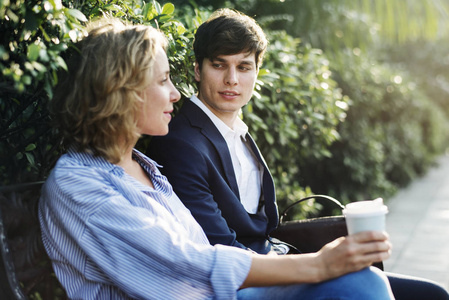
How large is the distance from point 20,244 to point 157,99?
68 centimetres

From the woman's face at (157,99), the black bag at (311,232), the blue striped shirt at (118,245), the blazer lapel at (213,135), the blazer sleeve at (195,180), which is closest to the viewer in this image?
the blue striped shirt at (118,245)

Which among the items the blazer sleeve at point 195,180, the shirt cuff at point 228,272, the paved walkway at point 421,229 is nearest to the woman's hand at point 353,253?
the shirt cuff at point 228,272

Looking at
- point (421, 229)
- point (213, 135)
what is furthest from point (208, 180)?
point (421, 229)

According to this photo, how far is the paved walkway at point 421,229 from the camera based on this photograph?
4703 mm

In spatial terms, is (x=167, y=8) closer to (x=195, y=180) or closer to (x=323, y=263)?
(x=195, y=180)

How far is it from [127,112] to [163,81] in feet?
0.69

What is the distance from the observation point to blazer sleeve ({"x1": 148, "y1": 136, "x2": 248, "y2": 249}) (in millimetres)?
2215

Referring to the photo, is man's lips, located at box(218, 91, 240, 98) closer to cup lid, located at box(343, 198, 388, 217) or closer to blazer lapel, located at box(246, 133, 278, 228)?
blazer lapel, located at box(246, 133, 278, 228)

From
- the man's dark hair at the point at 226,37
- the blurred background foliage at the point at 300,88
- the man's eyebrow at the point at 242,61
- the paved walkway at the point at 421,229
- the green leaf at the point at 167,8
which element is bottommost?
the paved walkway at the point at 421,229

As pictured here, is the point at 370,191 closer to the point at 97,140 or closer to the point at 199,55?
the point at 199,55

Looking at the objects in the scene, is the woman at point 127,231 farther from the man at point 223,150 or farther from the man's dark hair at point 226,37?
the man's dark hair at point 226,37

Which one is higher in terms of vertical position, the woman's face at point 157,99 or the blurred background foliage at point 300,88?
the woman's face at point 157,99

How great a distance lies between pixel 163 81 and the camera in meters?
1.95

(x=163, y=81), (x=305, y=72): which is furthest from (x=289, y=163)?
(x=163, y=81)
